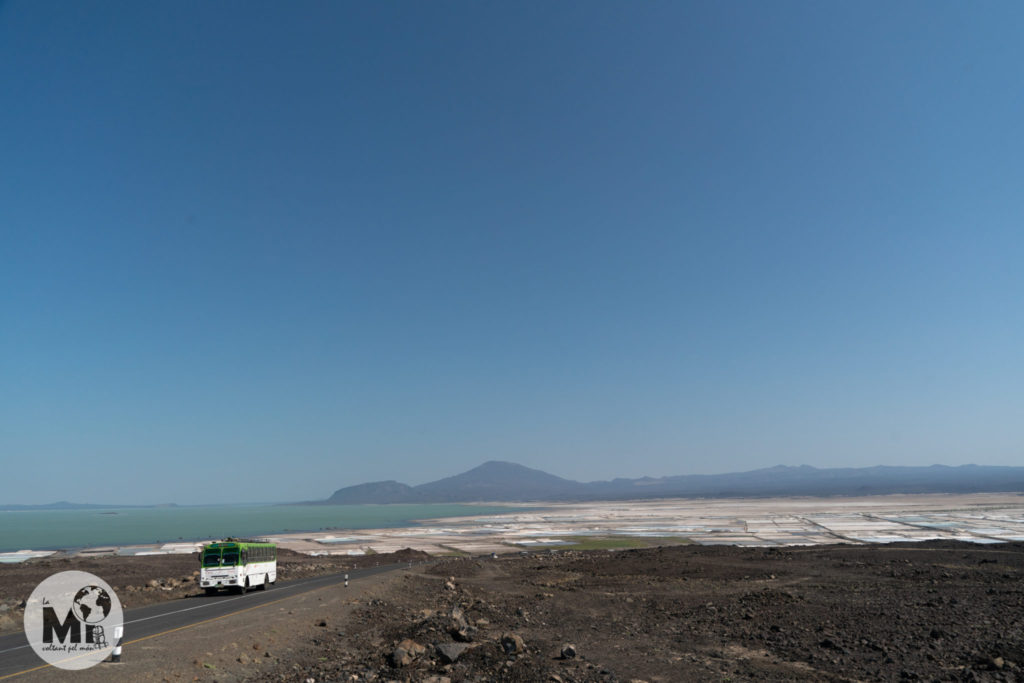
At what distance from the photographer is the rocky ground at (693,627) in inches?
887

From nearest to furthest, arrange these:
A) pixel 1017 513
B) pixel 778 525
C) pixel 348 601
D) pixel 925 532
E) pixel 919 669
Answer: pixel 919 669, pixel 348 601, pixel 925 532, pixel 778 525, pixel 1017 513

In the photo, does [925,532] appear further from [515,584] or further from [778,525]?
[515,584]

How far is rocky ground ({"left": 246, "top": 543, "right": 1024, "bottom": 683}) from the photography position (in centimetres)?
2253

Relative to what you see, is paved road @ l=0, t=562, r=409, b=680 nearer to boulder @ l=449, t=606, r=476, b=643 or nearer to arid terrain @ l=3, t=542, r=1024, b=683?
arid terrain @ l=3, t=542, r=1024, b=683

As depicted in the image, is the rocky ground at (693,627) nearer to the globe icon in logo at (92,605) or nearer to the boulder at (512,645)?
the boulder at (512,645)

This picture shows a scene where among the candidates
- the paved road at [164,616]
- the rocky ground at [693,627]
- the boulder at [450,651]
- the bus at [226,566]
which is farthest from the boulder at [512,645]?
the bus at [226,566]

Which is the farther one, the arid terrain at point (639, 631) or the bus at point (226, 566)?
the bus at point (226, 566)

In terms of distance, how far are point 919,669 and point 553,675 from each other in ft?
46.4

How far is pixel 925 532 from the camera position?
105 m

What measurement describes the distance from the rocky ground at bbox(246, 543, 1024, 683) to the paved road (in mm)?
6759

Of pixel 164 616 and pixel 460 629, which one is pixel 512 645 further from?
pixel 164 616

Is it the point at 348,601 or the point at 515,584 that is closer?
the point at 348,601

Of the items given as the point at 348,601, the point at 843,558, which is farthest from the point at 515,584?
the point at 843,558

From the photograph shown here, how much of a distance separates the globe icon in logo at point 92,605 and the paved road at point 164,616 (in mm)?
1559
